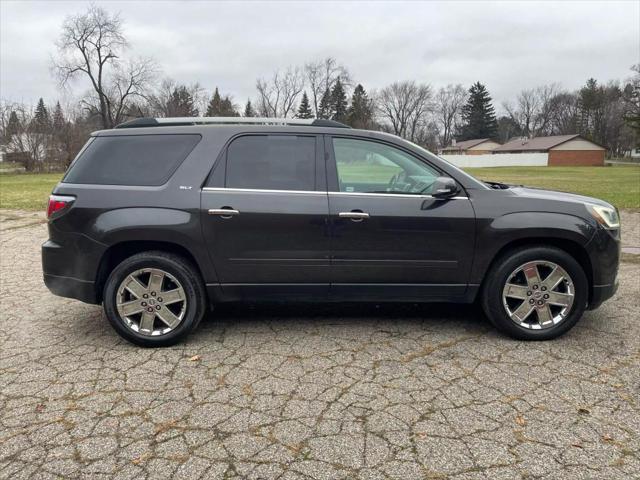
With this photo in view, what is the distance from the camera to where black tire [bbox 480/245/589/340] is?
3.86 meters

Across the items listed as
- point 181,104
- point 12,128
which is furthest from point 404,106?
point 12,128

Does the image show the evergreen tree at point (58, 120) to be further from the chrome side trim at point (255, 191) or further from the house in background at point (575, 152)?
the house in background at point (575, 152)

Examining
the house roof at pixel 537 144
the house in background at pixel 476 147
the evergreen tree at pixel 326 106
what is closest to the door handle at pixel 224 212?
the house roof at pixel 537 144

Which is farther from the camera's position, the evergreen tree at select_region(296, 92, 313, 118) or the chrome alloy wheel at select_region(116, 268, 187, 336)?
the evergreen tree at select_region(296, 92, 313, 118)

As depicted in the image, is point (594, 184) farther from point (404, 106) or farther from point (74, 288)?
point (404, 106)

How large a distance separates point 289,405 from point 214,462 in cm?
66

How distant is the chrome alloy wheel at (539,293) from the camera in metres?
3.89

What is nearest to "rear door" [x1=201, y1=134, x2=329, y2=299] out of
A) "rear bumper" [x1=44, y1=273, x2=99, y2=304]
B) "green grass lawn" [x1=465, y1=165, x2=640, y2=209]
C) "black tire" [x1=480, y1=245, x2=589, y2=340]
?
"rear bumper" [x1=44, y1=273, x2=99, y2=304]

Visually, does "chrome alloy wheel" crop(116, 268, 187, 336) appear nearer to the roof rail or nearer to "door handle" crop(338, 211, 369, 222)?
the roof rail

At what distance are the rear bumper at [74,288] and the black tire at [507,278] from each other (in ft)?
10.6

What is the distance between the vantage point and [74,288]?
3.89m

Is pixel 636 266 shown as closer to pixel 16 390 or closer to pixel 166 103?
pixel 16 390

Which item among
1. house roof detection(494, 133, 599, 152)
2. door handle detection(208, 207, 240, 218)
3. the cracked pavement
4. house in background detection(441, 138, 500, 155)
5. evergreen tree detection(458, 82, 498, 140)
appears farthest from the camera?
evergreen tree detection(458, 82, 498, 140)

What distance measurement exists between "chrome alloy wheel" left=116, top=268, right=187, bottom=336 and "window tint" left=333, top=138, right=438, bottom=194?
1.60 m
